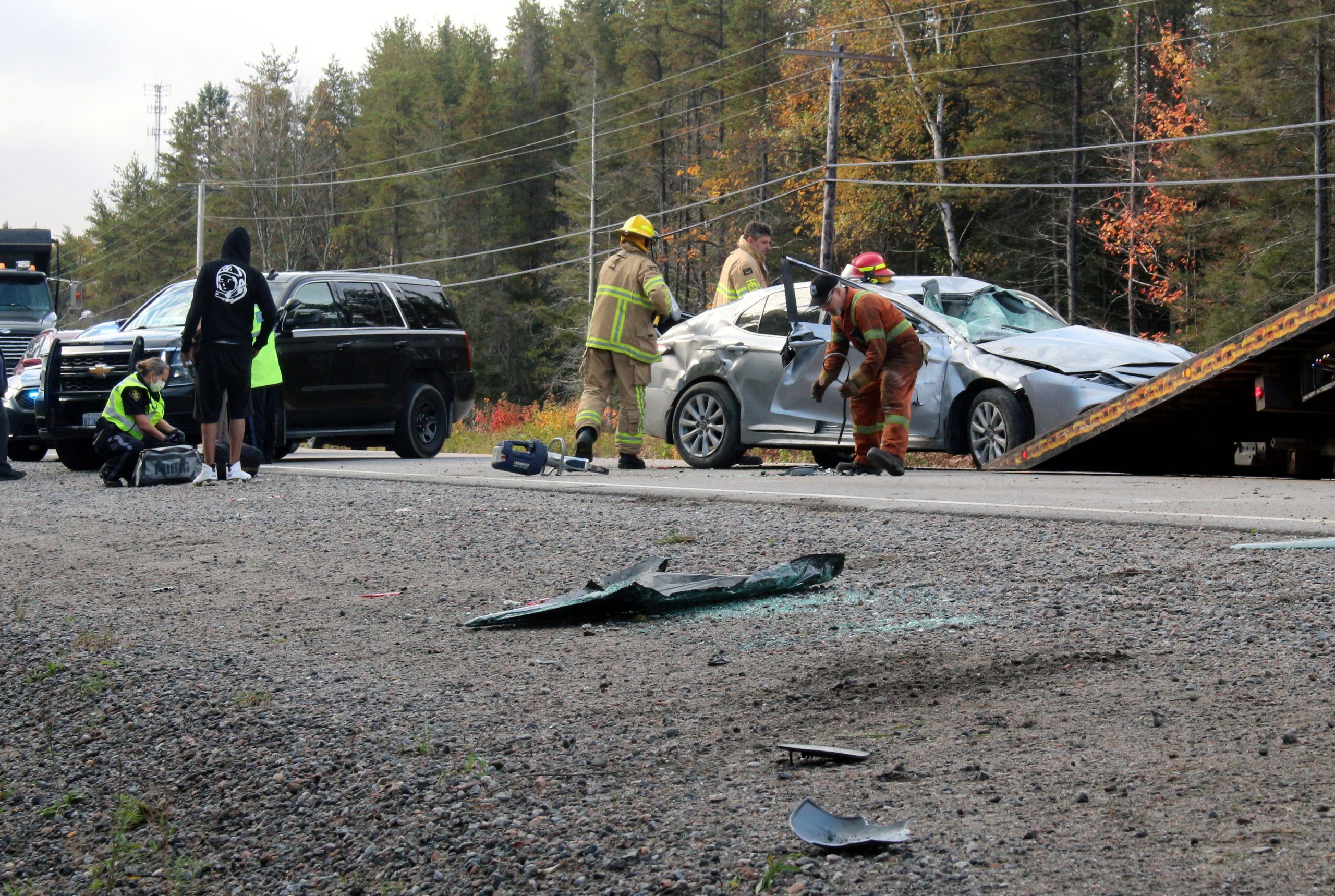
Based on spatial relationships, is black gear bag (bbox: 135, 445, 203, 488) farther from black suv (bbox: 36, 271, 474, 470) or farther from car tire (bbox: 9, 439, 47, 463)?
car tire (bbox: 9, 439, 47, 463)

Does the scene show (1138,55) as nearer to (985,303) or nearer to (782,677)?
(985,303)

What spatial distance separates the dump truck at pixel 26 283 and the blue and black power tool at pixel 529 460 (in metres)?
15.0

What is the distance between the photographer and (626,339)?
42.0 ft

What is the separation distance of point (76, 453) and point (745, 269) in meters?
7.48

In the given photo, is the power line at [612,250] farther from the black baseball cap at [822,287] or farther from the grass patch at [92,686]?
the grass patch at [92,686]

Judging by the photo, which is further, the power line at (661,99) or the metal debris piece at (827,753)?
the power line at (661,99)

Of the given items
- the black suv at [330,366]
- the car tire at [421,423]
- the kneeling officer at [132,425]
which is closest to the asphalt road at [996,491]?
the kneeling officer at [132,425]

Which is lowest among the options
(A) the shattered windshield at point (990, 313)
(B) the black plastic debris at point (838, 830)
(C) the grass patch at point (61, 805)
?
(C) the grass patch at point (61, 805)

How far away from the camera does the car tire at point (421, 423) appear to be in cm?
1600

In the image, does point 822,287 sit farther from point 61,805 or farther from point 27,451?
point 27,451

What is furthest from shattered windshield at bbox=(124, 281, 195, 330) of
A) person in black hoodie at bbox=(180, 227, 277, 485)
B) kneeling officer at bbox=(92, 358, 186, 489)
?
person in black hoodie at bbox=(180, 227, 277, 485)

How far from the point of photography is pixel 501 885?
2.75 metres

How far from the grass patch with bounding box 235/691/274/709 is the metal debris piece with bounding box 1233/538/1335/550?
4.02m

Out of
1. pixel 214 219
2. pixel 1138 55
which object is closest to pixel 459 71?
pixel 214 219
